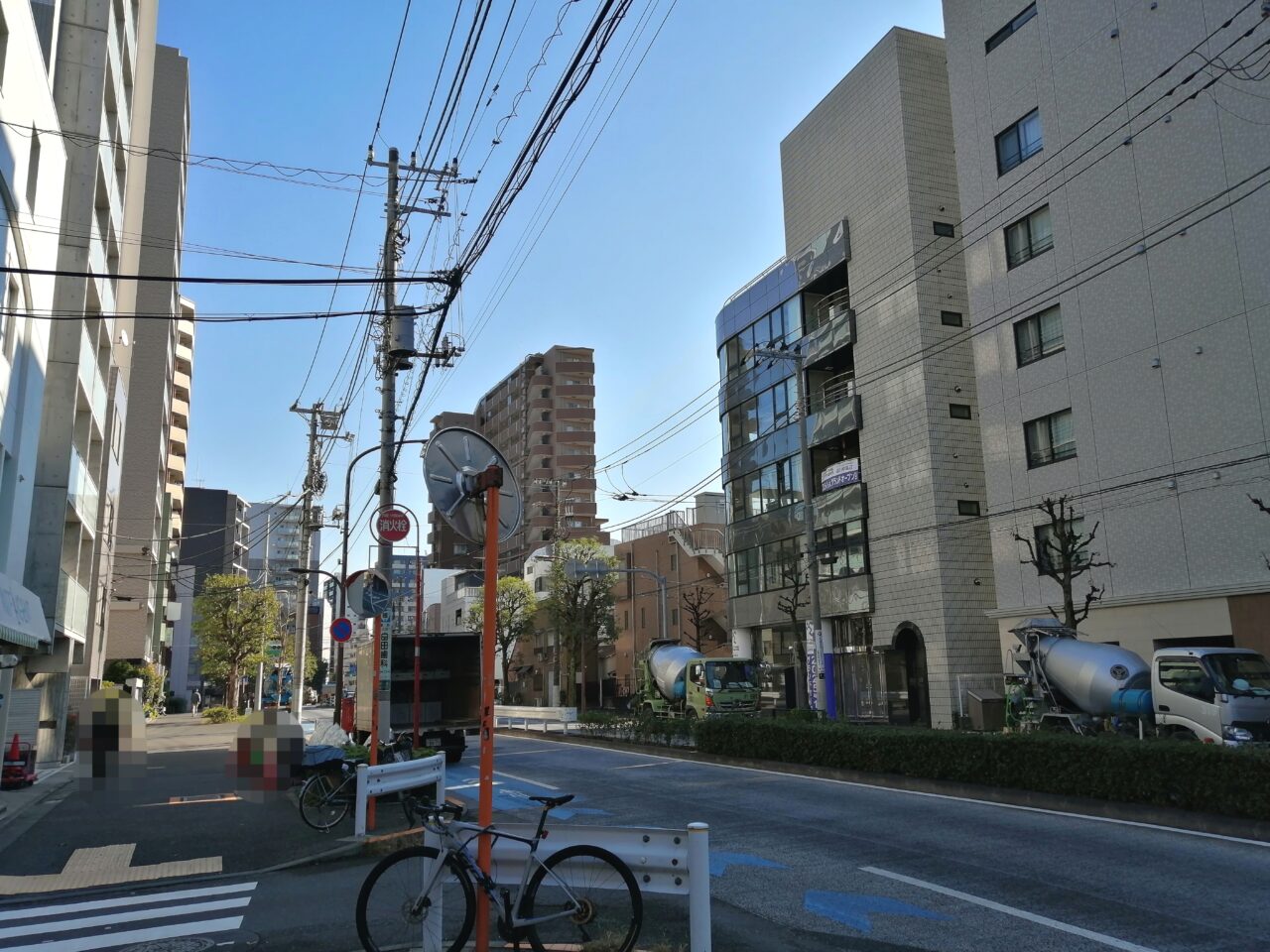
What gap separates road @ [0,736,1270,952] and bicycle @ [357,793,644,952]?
81cm

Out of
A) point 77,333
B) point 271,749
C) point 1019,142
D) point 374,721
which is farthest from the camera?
point 1019,142

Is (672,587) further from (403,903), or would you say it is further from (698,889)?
(698,889)

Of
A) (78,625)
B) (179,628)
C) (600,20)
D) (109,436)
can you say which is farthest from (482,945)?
(179,628)

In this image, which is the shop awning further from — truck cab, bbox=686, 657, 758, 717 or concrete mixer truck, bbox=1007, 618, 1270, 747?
truck cab, bbox=686, 657, 758, 717

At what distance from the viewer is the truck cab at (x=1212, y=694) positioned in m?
15.7

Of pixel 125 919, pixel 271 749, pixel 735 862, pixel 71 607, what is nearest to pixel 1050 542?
pixel 735 862

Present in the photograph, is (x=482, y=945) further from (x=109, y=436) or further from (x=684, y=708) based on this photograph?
(x=109, y=436)

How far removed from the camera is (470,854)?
6.07m

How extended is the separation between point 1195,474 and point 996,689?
10753mm

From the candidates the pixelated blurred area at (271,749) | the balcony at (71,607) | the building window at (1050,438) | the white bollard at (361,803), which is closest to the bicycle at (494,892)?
the white bollard at (361,803)

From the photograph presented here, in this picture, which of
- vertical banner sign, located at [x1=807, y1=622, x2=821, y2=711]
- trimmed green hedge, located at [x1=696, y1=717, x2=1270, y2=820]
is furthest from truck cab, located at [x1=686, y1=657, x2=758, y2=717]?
trimmed green hedge, located at [x1=696, y1=717, x2=1270, y2=820]

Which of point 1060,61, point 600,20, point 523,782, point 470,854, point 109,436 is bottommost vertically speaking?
point 523,782

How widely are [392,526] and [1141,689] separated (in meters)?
15.1

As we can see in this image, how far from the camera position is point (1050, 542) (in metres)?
24.4
